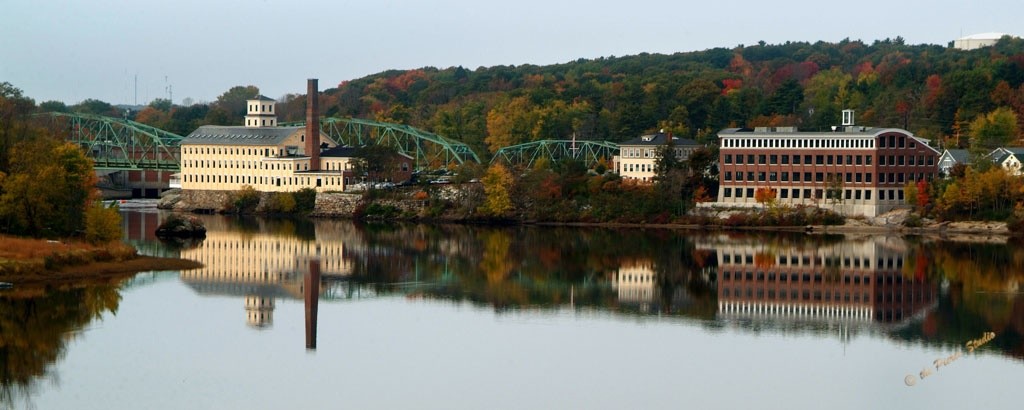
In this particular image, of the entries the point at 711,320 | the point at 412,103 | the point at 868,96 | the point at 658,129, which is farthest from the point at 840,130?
the point at 412,103

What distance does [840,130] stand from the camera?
73250 mm

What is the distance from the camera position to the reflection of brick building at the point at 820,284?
44469 mm

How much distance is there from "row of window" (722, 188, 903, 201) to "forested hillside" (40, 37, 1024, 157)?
991 centimetres

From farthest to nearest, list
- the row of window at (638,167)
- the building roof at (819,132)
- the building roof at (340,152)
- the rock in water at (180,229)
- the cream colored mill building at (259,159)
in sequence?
the cream colored mill building at (259,159) → the building roof at (340,152) → the row of window at (638,167) → the building roof at (819,132) → the rock in water at (180,229)

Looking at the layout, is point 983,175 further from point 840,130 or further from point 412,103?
point 412,103

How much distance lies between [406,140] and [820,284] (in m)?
51.9

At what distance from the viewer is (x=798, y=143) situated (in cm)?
7100

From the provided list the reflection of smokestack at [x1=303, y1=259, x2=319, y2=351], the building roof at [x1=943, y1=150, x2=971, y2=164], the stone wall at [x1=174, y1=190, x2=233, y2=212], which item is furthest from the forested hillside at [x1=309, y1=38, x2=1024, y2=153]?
the reflection of smokestack at [x1=303, y1=259, x2=319, y2=351]

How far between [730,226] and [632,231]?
4024 millimetres

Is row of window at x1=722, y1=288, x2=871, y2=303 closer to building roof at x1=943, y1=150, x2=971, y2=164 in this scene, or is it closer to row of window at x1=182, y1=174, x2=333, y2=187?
building roof at x1=943, y1=150, x2=971, y2=164

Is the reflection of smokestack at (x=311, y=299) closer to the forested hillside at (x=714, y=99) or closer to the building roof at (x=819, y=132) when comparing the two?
the building roof at (x=819, y=132)

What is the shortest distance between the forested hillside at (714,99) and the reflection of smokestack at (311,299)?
36.9m

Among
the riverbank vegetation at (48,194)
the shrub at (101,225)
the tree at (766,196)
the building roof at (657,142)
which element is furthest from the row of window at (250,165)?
the shrub at (101,225)

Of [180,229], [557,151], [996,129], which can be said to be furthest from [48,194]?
[996,129]
